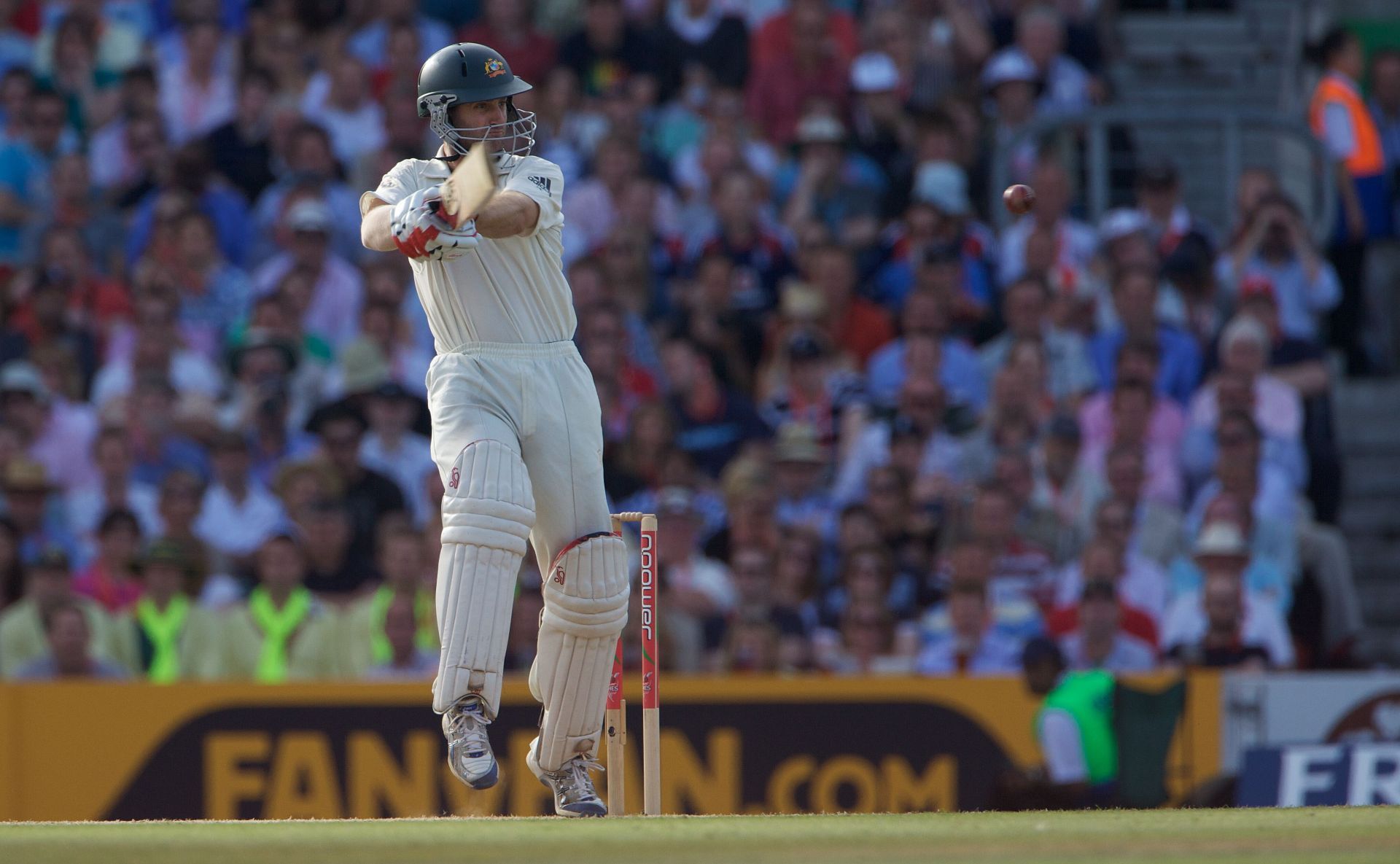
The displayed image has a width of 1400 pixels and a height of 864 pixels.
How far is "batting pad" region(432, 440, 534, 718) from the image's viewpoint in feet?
23.9

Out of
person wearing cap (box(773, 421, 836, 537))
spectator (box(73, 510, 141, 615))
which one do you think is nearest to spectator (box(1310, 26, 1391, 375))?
person wearing cap (box(773, 421, 836, 537))

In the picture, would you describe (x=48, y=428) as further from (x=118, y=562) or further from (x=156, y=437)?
(x=118, y=562)

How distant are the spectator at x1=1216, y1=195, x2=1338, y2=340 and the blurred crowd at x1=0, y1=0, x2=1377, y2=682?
0.06ft

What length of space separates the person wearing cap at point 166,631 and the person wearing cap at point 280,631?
80 mm

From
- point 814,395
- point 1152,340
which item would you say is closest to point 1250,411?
point 1152,340

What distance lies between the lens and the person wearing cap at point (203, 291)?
13648mm

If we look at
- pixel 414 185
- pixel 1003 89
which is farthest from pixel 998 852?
pixel 1003 89

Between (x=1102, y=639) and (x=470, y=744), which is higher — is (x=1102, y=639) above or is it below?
above

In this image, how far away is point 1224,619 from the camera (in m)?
11.2

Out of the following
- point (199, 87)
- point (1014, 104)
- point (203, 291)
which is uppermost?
point (199, 87)

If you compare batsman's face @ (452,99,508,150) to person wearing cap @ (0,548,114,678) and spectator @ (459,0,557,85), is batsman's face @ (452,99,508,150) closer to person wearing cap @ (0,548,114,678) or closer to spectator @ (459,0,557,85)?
person wearing cap @ (0,548,114,678)

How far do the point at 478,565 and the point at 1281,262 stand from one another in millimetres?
7848

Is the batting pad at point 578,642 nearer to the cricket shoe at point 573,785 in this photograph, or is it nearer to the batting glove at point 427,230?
the cricket shoe at point 573,785

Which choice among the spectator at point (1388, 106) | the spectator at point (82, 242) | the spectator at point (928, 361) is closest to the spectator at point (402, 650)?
the spectator at point (928, 361)
